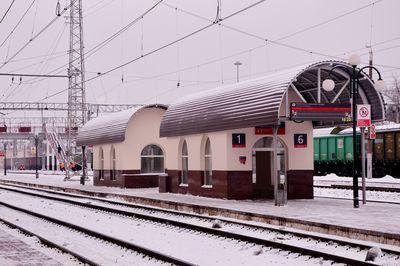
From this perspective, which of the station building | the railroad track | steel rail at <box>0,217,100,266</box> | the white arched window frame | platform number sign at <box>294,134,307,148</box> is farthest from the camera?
the white arched window frame

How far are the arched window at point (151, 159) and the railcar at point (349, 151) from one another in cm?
1237

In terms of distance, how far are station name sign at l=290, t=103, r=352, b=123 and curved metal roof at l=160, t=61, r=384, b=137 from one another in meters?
0.54

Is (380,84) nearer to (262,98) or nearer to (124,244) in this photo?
(262,98)

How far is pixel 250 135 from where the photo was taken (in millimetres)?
23750

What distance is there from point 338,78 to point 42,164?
9062cm

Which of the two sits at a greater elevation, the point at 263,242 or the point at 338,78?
the point at 338,78

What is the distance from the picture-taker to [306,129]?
24.4 meters

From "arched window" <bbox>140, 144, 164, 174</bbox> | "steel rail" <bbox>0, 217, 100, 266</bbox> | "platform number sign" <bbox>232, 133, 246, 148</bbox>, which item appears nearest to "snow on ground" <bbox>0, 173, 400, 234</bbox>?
"platform number sign" <bbox>232, 133, 246, 148</bbox>

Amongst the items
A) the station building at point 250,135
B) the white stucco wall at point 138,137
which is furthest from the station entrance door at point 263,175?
the white stucco wall at point 138,137

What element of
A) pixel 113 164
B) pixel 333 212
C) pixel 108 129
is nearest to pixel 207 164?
pixel 333 212

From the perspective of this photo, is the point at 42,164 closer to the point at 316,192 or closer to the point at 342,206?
the point at 316,192

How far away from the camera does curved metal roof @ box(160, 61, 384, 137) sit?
21.0 metres

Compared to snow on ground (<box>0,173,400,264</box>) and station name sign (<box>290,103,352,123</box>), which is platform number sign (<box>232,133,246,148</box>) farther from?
station name sign (<box>290,103,352,123</box>)

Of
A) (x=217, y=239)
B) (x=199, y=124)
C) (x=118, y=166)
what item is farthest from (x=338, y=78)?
(x=118, y=166)
